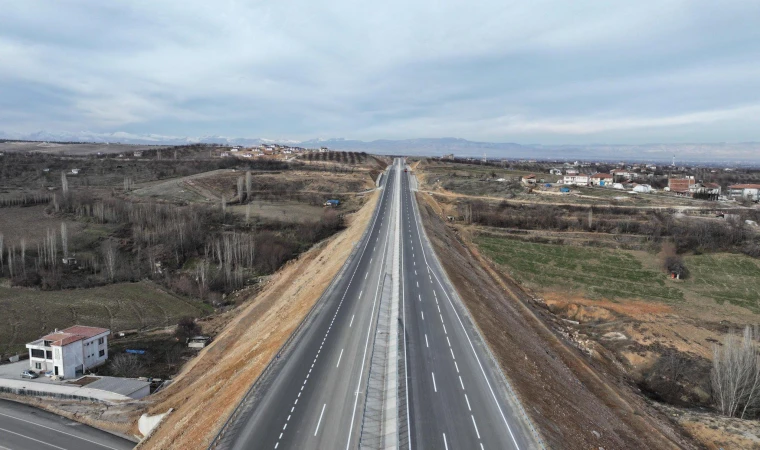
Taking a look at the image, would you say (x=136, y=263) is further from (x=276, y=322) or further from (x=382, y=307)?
(x=382, y=307)

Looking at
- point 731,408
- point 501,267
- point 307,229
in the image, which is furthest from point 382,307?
point 307,229

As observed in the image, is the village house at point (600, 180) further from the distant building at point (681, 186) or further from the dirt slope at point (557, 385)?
the dirt slope at point (557, 385)

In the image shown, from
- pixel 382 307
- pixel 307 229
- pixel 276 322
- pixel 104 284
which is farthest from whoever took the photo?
pixel 307 229

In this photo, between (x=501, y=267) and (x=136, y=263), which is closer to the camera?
(x=501, y=267)

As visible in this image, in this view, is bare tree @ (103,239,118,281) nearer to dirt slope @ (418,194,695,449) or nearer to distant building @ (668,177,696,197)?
dirt slope @ (418,194,695,449)

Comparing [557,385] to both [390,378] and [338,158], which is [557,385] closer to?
[390,378]

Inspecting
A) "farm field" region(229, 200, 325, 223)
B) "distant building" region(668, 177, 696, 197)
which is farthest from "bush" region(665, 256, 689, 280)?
"distant building" region(668, 177, 696, 197)

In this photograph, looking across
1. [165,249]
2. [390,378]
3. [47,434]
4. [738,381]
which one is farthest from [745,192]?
[47,434]
